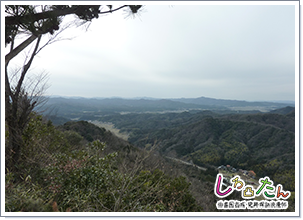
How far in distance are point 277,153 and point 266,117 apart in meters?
32.8

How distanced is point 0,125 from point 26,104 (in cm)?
69

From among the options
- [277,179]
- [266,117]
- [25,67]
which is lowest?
[277,179]

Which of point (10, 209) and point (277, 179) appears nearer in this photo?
point (10, 209)

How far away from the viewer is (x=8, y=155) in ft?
9.41

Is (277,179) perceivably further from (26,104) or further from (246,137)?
(26,104)

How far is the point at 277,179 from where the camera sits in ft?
91.2

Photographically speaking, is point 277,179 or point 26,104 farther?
point 277,179

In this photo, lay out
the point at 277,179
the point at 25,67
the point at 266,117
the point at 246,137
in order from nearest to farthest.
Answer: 1. the point at 25,67
2. the point at 277,179
3. the point at 246,137
4. the point at 266,117

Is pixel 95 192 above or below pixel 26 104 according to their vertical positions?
below
